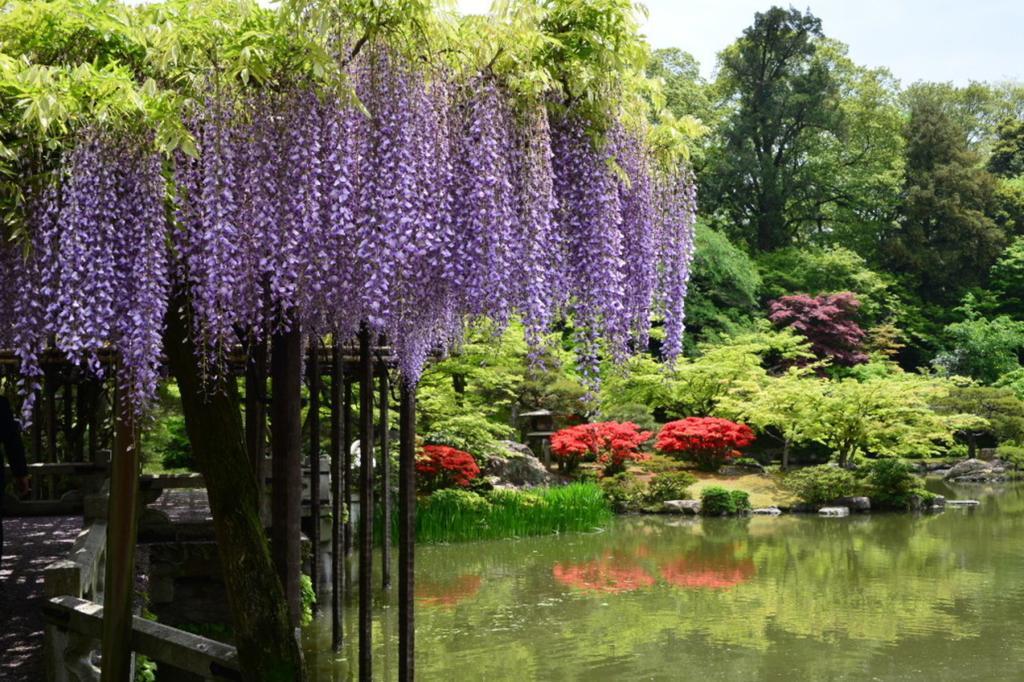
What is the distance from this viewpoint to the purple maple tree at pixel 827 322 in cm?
3050

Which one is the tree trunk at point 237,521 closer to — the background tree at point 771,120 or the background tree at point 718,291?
the background tree at point 718,291

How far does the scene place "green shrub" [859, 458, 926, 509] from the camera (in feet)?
72.9

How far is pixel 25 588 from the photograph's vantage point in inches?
298

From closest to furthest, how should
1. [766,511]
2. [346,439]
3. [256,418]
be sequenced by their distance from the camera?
1. [256,418]
2. [346,439]
3. [766,511]

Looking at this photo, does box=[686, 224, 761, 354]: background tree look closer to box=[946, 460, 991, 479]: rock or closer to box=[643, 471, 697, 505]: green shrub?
box=[946, 460, 991, 479]: rock

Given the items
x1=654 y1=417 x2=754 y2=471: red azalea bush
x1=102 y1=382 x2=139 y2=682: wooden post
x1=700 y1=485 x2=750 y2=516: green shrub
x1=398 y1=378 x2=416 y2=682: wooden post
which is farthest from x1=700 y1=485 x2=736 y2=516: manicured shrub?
x1=102 y1=382 x2=139 y2=682: wooden post

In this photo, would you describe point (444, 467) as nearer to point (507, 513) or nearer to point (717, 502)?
point (507, 513)

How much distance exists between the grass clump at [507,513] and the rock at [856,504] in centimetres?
509

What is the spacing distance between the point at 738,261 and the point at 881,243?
8120mm

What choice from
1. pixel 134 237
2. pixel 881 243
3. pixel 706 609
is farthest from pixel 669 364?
pixel 881 243

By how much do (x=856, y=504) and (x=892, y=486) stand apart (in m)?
0.95

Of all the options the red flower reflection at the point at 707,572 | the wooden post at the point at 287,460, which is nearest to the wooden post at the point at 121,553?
the wooden post at the point at 287,460

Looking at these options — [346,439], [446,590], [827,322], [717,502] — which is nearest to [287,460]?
[346,439]

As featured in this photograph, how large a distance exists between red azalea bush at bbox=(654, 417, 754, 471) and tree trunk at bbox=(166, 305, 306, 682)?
18.4 metres
